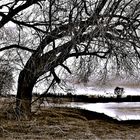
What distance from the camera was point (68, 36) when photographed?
29.9 ft

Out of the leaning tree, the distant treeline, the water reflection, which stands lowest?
the water reflection

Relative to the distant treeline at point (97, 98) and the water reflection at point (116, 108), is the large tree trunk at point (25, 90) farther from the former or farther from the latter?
the water reflection at point (116, 108)

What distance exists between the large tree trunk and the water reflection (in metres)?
4.16

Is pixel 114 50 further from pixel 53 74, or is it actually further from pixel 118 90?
pixel 118 90

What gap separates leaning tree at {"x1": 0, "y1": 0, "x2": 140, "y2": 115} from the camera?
29.3ft

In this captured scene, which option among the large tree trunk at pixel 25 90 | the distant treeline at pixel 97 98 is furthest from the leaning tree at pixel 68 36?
the distant treeline at pixel 97 98

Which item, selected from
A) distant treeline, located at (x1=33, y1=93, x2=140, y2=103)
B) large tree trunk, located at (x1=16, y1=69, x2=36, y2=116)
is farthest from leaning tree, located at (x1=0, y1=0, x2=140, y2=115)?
distant treeline, located at (x1=33, y1=93, x2=140, y2=103)

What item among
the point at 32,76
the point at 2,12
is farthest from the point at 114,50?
the point at 2,12

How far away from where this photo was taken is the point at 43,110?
11617mm

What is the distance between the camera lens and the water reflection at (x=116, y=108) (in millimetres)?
14984

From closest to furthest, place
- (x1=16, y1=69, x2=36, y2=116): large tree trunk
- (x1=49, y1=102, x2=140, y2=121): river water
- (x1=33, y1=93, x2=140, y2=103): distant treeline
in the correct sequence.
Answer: (x1=16, y1=69, x2=36, y2=116): large tree trunk, (x1=49, y1=102, x2=140, y2=121): river water, (x1=33, y1=93, x2=140, y2=103): distant treeline

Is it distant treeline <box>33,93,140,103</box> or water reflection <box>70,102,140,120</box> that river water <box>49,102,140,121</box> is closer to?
water reflection <box>70,102,140,120</box>

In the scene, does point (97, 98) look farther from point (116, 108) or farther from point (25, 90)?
point (25, 90)

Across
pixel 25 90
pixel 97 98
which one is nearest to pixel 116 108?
pixel 97 98
